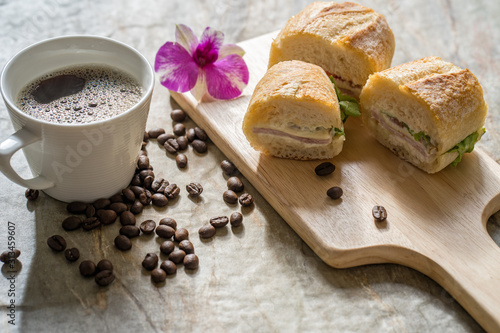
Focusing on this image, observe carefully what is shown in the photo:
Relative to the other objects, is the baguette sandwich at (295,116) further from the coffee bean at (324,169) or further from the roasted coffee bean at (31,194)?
the roasted coffee bean at (31,194)

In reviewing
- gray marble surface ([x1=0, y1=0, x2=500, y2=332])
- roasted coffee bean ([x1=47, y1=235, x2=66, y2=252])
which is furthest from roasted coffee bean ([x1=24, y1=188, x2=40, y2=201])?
roasted coffee bean ([x1=47, y1=235, x2=66, y2=252])

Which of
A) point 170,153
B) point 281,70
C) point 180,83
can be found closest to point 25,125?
point 170,153

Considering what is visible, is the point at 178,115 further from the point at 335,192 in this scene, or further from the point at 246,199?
the point at 335,192

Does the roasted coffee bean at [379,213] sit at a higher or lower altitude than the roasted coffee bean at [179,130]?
higher

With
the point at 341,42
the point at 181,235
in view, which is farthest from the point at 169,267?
the point at 341,42

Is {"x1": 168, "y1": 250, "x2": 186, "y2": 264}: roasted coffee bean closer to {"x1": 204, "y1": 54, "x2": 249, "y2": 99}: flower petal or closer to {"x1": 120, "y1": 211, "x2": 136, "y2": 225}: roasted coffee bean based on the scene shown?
{"x1": 120, "y1": 211, "x2": 136, "y2": 225}: roasted coffee bean

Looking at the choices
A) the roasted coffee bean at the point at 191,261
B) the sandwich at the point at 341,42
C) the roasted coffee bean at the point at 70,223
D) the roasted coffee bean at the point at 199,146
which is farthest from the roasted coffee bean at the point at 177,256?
the sandwich at the point at 341,42
